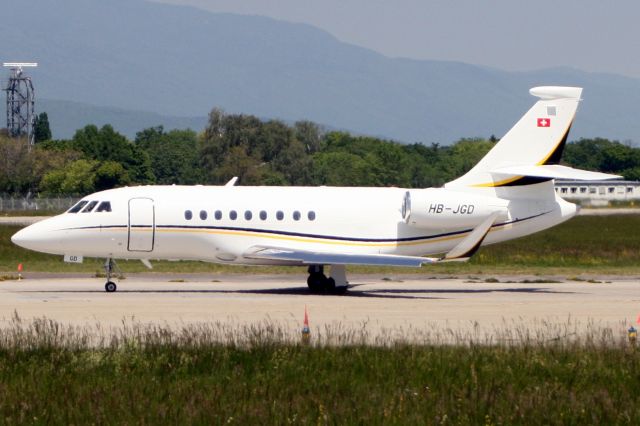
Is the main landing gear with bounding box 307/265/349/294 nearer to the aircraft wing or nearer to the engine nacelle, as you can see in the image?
the aircraft wing

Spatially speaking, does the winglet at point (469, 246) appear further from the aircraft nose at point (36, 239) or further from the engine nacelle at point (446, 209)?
the aircraft nose at point (36, 239)

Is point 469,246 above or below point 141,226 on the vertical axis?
below

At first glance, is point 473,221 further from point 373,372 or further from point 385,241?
point 373,372

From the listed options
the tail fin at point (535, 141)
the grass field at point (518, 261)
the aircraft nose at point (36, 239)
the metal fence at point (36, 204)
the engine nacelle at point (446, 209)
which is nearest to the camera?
the aircraft nose at point (36, 239)

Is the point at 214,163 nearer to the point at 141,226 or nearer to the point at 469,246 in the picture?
the point at 141,226

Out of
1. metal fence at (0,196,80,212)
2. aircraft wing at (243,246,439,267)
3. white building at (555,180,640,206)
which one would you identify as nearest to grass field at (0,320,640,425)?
aircraft wing at (243,246,439,267)

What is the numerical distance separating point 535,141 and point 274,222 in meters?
7.57

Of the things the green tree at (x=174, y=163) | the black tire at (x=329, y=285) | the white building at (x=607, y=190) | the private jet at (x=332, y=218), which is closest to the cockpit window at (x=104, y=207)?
the private jet at (x=332, y=218)

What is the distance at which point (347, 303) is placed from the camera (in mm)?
30375

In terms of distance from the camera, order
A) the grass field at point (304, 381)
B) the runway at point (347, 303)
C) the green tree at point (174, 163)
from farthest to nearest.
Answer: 1. the green tree at point (174, 163)
2. the runway at point (347, 303)
3. the grass field at point (304, 381)

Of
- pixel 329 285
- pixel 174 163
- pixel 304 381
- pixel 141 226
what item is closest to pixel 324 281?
pixel 329 285

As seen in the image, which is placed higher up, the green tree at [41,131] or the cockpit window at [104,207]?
the green tree at [41,131]

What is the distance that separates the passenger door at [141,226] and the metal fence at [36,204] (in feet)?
199

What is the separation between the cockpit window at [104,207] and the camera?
1302 inches
